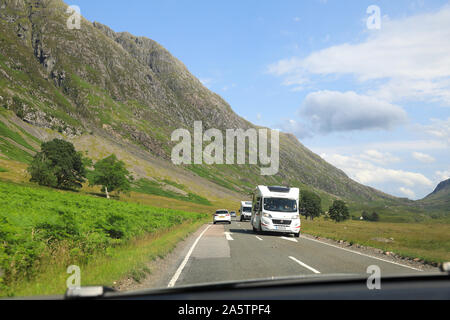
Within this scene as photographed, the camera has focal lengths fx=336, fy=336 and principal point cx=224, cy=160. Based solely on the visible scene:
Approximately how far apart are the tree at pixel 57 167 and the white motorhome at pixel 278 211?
57.4 m

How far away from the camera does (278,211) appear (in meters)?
21.9

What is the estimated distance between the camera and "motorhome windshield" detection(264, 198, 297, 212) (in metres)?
22.2

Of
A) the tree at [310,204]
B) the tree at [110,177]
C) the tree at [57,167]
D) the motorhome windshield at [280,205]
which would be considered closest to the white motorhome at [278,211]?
the motorhome windshield at [280,205]

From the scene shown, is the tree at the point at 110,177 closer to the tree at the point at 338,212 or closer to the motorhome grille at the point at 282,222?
the tree at the point at 338,212

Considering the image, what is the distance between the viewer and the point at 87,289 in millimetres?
2371

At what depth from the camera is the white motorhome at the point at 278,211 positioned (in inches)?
850

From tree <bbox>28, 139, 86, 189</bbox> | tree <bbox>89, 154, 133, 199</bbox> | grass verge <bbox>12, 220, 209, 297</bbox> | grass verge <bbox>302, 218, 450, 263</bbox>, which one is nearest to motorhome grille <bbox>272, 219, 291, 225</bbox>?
grass verge <bbox>302, 218, 450, 263</bbox>

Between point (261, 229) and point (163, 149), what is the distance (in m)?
174

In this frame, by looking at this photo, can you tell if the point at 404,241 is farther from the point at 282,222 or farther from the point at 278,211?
the point at 278,211

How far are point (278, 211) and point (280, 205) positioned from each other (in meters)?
0.59

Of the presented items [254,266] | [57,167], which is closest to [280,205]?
[254,266]

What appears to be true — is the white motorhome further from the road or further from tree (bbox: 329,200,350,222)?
tree (bbox: 329,200,350,222)
